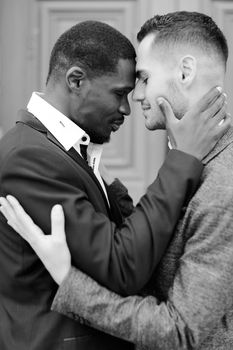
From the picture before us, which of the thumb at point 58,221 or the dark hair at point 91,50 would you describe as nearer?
the thumb at point 58,221

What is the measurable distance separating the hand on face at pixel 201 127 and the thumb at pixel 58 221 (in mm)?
302

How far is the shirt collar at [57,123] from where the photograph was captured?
150cm

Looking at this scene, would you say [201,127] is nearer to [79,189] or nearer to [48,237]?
[79,189]

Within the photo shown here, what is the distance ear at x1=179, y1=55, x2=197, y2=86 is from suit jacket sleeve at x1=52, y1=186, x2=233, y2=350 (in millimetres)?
305

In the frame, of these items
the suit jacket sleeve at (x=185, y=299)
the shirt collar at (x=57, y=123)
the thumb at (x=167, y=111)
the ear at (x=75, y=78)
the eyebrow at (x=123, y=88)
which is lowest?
the suit jacket sleeve at (x=185, y=299)

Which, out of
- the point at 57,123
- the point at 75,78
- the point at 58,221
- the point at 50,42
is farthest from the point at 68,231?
the point at 50,42

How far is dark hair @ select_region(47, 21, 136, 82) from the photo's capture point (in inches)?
60.4

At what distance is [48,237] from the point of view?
1.37m

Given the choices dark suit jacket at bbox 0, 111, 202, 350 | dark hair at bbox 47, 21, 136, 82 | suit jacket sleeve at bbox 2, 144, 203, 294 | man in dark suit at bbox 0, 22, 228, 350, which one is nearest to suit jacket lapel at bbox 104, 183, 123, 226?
man in dark suit at bbox 0, 22, 228, 350

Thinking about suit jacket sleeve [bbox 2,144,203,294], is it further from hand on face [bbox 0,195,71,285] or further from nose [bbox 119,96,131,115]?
nose [bbox 119,96,131,115]

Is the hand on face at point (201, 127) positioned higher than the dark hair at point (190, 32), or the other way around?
the dark hair at point (190, 32)

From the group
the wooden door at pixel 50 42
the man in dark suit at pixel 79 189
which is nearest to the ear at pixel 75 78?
the man in dark suit at pixel 79 189

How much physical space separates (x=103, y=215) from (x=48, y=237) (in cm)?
13

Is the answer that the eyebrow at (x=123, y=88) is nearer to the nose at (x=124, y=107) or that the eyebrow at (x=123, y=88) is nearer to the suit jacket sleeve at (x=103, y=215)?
the nose at (x=124, y=107)
